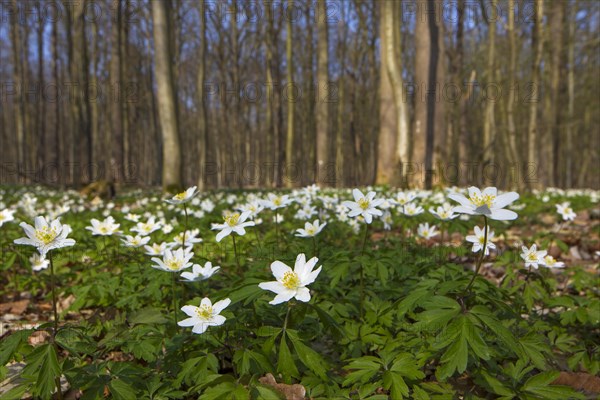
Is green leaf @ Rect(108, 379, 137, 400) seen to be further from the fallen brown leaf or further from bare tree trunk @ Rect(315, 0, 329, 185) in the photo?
bare tree trunk @ Rect(315, 0, 329, 185)

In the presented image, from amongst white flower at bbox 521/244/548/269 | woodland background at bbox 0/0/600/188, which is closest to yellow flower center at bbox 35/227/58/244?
white flower at bbox 521/244/548/269

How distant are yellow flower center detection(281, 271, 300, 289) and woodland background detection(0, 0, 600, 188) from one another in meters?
4.58

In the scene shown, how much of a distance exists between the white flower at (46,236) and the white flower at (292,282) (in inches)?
32.4

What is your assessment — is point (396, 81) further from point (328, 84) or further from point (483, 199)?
point (483, 199)

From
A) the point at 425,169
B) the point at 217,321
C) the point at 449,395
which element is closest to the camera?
the point at 449,395

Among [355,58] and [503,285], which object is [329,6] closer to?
[355,58]

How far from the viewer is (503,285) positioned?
236 cm

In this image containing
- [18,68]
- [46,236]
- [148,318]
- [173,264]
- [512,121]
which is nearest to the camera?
[46,236]

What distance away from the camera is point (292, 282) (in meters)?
1.47

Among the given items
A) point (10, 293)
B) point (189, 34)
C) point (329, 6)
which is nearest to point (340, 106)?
point (329, 6)

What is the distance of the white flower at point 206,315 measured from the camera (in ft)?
4.78

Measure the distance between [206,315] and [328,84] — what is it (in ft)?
41.9

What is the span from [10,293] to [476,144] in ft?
101

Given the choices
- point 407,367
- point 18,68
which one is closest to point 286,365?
point 407,367
